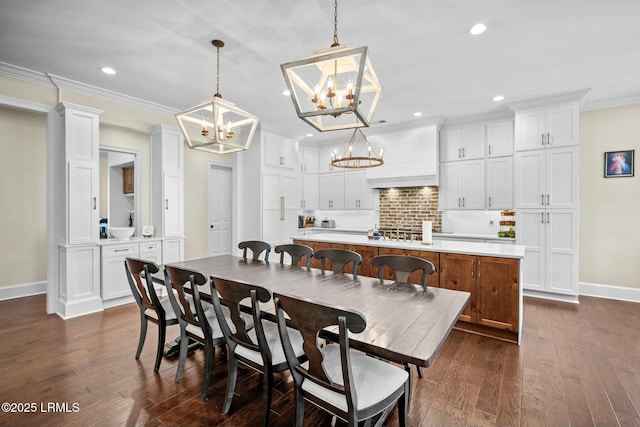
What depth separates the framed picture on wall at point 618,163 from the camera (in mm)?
4228

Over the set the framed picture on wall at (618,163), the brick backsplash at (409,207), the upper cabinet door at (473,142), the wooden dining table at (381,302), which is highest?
the upper cabinet door at (473,142)

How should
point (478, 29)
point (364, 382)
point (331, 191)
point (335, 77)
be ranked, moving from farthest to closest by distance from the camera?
point (331, 191)
point (478, 29)
point (335, 77)
point (364, 382)

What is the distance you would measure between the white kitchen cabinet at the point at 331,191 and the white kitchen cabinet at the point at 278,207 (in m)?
0.98

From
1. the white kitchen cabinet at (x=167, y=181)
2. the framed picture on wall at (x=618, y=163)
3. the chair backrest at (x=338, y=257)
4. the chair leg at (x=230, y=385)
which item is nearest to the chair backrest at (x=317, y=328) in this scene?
the chair leg at (x=230, y=385)

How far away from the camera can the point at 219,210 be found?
5988 mm

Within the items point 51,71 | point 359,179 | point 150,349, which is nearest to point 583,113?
point 359,179

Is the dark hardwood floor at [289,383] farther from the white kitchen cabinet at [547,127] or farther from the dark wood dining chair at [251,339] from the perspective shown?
the white kitchen cabinet at [547,127]

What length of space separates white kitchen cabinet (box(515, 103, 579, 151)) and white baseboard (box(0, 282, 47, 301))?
7.59 metres

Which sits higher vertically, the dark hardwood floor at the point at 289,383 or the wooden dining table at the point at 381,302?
the wooden dining table at the point at 381,302

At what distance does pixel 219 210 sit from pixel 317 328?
5123mm

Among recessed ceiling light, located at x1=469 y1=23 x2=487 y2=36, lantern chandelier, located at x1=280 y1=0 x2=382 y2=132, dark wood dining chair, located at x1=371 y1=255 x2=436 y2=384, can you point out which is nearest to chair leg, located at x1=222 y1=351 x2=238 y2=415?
dark wood dining chair, located at x1=371 y1=255 x2=436 y2=384

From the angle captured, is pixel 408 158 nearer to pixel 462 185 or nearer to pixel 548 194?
pixel 462 185

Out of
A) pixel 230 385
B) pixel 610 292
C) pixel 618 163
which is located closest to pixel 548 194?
pixel 618 163

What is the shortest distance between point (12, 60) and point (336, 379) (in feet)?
14.8
